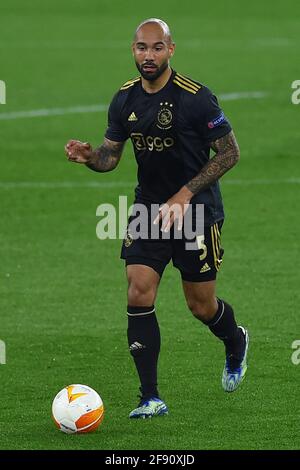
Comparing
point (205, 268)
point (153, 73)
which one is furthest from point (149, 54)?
point (205, 268)

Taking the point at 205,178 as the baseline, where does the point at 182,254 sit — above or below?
below

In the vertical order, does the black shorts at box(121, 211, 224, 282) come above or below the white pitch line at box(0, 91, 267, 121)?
below

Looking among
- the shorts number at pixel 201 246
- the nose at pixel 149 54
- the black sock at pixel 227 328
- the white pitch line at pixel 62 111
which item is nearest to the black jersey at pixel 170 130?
the shorts number at pixel 201 246

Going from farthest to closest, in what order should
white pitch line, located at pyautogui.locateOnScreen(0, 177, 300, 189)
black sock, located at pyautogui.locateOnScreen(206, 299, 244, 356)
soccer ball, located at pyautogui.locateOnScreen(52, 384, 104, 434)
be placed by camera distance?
white pitch line, located at pyautogui.locateOnScreen(0, 177, 300, 189) < black sock, located at pyautogui.locateOnScreen(206, 299, 244, 356) < soccer ball, located at pyautogui.locateOnScreen(52, 384, 104, 434)

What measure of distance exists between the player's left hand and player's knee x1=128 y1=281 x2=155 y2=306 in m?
0.42

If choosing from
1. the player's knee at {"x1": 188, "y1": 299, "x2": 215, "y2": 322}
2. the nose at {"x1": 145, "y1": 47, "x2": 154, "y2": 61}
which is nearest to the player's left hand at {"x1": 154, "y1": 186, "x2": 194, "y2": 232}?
the player's knee at {"x1": 188, "y1": 299, "x2": 215, "y2": 322}

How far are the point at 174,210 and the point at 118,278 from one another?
5.26 meters

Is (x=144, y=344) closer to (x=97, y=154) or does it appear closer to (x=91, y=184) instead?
(x=97, y=154)

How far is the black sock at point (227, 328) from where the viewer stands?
11.0 m

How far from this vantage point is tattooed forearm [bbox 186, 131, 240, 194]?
10305mm

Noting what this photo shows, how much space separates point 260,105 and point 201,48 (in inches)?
355

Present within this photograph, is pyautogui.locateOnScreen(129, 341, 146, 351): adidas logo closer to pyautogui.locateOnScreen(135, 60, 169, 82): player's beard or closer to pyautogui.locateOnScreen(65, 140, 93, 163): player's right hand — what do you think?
pyautogui.locateOnScreen(65, 140, 93, 163): player's right hand

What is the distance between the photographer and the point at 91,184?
68.5ft

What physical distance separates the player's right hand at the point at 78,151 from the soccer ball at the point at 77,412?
1.67 m
